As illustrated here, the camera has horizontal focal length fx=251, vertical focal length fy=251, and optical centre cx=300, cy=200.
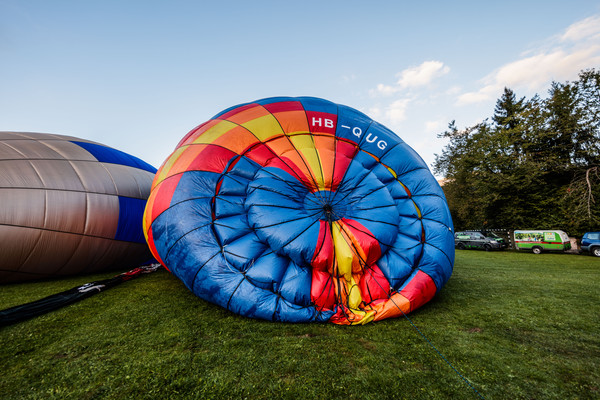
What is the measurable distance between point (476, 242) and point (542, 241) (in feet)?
10.3

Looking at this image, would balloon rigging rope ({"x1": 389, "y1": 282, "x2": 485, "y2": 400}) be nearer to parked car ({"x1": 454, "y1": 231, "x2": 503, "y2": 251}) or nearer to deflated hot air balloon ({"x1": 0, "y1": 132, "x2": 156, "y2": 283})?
deflated hot air balloon ({"x1": 0, "y1": 132, "x2": 156, "y2": 283})

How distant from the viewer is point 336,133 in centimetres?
369

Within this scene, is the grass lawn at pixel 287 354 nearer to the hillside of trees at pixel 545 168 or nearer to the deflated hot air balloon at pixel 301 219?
the deflated hot air balloon at pixel 301 219

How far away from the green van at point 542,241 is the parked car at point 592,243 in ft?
2.56

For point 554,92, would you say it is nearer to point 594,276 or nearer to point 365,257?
point 594,276

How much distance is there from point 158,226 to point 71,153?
139 inches

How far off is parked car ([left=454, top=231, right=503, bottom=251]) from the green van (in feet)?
4.12

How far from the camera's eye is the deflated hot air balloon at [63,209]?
13.5 ft

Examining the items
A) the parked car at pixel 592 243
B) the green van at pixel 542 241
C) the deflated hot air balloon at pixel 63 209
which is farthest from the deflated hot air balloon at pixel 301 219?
the green van at pixel 542 241

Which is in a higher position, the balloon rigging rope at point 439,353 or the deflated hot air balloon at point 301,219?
the deflated hot air balloon at point 301,219

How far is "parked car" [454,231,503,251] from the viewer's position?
14.4 m

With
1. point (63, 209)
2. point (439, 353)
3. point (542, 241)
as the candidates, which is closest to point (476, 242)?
point (542, 241)

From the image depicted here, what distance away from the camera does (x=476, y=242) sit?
15062 millimetres

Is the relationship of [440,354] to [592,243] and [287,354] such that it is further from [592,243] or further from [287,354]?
[592,243]
